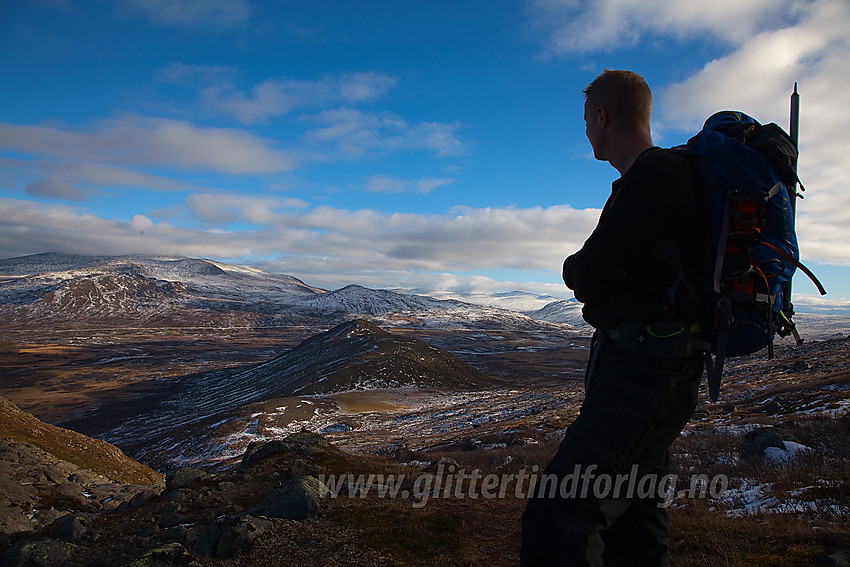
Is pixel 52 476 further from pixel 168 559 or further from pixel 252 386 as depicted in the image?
pixel 252 386

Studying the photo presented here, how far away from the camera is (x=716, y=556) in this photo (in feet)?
18.3

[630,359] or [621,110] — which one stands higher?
[621,110]

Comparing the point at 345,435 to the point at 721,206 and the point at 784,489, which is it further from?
the point at 721,206

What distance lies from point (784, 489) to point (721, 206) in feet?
26.3

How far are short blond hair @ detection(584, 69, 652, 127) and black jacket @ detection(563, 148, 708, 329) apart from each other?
1.52 feet

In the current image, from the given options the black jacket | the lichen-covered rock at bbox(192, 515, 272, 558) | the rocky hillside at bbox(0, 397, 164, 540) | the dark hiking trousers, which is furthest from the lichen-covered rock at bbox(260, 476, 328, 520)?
the black jacket

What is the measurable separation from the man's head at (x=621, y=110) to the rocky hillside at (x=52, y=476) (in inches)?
550

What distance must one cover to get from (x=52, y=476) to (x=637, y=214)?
20.5m

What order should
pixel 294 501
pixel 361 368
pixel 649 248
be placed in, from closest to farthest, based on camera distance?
pixel 649 248
pixel 294 501
pixel 361 368

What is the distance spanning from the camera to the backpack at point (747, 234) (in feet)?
8.68

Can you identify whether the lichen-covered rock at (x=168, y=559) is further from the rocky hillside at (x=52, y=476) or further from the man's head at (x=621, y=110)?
the man's head at (x=621, y=110)

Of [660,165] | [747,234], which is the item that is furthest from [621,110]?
[747,234]

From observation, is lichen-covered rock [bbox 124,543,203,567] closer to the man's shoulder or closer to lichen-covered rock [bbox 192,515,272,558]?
lichen-covered rock [bbox 192,515,272,558]

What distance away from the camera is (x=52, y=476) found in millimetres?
15609
